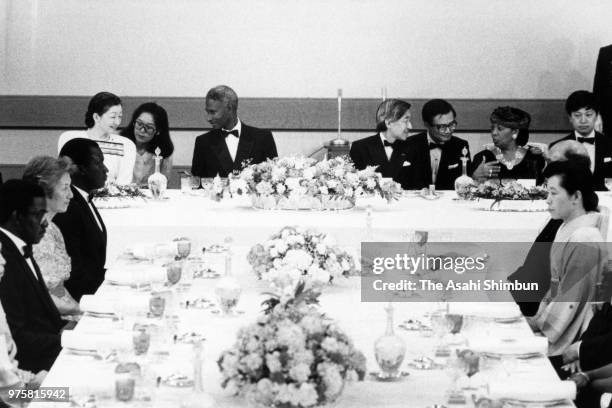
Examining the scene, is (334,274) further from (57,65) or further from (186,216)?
(57,65)

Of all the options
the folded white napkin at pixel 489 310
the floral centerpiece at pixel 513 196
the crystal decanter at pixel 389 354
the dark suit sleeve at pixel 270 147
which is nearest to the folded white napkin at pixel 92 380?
the crystal decanter at pixel 389 354

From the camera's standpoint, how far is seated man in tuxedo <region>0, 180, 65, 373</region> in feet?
11.9

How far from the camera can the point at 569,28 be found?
820 centimetres

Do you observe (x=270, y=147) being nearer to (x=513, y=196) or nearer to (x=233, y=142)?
(x=233, y=142)

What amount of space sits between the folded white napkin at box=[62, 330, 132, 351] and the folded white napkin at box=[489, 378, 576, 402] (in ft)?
3.46

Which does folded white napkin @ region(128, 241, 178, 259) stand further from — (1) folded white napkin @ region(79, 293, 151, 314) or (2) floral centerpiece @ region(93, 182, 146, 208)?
(2) floral centerpiece @ region(93, 182, 146, 208)

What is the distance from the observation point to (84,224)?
4812mm

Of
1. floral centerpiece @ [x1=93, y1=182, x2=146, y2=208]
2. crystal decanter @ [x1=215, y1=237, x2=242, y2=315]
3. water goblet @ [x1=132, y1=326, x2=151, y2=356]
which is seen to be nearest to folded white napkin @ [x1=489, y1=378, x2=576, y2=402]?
water goblet @ [x1=132, y1=326, x2=151, y2=356]

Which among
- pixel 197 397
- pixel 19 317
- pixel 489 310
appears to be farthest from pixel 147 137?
pixel 197 397

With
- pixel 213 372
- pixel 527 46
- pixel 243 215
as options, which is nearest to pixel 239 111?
pixel 527 46

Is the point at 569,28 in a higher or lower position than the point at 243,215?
higher

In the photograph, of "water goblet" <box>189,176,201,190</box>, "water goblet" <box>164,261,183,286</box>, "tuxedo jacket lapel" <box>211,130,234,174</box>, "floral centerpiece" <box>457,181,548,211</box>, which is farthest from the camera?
"tuxedo jacket lapel" <box>211,130,234,174</box>

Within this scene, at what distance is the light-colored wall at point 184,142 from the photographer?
27.2 feet

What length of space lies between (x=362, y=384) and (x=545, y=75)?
19.1ft
